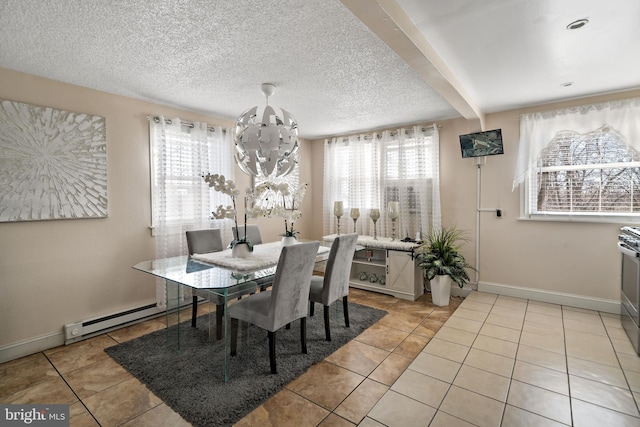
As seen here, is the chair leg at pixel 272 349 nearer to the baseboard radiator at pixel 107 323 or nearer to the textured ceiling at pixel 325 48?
the baseboard radiator at pixel 107 323

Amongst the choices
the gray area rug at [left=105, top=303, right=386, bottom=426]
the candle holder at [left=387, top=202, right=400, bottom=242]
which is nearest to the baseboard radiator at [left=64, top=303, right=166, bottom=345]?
the gray area rug at [left=105, top=303, right=386, bottom=426]

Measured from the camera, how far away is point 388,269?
3.97m

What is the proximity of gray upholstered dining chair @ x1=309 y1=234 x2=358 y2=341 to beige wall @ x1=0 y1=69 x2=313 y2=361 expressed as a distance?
1875mm

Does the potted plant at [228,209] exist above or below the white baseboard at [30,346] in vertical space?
above

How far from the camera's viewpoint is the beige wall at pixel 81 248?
2.47 meters

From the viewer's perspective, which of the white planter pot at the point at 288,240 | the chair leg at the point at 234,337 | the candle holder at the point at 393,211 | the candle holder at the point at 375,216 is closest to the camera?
the chair leg at the point at 234,337

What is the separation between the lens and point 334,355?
248 cm

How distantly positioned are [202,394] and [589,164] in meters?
4.18

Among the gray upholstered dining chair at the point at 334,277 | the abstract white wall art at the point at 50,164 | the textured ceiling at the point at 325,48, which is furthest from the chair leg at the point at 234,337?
the textured ceiling at the point at 325,48

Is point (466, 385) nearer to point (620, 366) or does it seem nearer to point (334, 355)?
point (334, 355)

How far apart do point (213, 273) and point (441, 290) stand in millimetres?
2592

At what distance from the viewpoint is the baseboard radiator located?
2713 millimetres

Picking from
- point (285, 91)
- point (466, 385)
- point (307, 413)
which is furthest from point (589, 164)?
point (307, 413)

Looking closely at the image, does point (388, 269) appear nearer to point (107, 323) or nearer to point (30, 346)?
point (107, 323)
